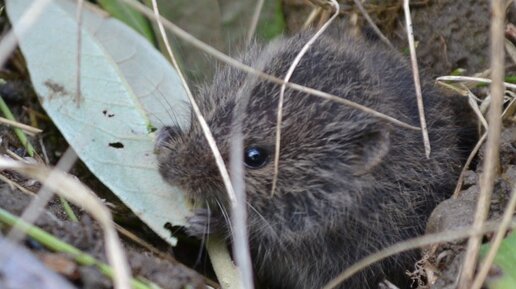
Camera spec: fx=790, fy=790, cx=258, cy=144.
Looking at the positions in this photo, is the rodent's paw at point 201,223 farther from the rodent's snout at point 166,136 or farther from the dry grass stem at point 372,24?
the dry grass stem at point 372,24

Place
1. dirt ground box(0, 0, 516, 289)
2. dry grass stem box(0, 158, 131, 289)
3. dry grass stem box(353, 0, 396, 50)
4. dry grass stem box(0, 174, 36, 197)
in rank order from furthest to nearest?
1. dry grass stem box(353, 0, 396, 50)
2. dry grass stem box(0, 174, 36, 197)
3. dirt ground box(0, 0, 516, 289)
4. dry grass stem box(0, 158, 131, 289)

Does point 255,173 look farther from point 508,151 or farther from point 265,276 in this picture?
point 508,151

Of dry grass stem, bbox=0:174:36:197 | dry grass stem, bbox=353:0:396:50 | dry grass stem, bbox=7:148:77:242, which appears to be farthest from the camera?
dry grass stem, bbox=353:0:396:50

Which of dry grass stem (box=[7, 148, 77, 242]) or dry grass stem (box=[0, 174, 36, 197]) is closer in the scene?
dry grass stem (box=[7, 148, 77, 242])

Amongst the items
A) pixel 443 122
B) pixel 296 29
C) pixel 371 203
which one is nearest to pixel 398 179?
pixel 371 203

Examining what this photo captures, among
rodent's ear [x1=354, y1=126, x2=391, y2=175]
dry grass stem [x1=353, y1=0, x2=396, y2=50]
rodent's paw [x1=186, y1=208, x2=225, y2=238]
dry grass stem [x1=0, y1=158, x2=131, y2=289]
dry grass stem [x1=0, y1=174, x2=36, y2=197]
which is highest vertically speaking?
dry grass stem [x1=353, y1=0, x2=396, y2=50]

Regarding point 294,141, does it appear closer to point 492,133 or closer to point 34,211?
point 492,133

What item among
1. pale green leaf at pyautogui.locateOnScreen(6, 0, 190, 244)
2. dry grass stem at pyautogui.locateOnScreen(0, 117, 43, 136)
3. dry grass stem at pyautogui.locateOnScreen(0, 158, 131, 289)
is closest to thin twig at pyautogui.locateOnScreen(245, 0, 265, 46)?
pale green leaf at pyautogui.locateOnScreen(6, 0, 190, 244)

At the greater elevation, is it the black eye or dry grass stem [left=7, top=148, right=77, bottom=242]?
dry grass stem [left=7, top=148, right=77, bottom=242]

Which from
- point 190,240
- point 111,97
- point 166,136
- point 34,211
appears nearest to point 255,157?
point 166,136

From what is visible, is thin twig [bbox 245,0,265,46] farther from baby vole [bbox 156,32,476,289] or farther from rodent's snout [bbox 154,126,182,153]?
rodent's snout [bbox 154,126,182,153]
